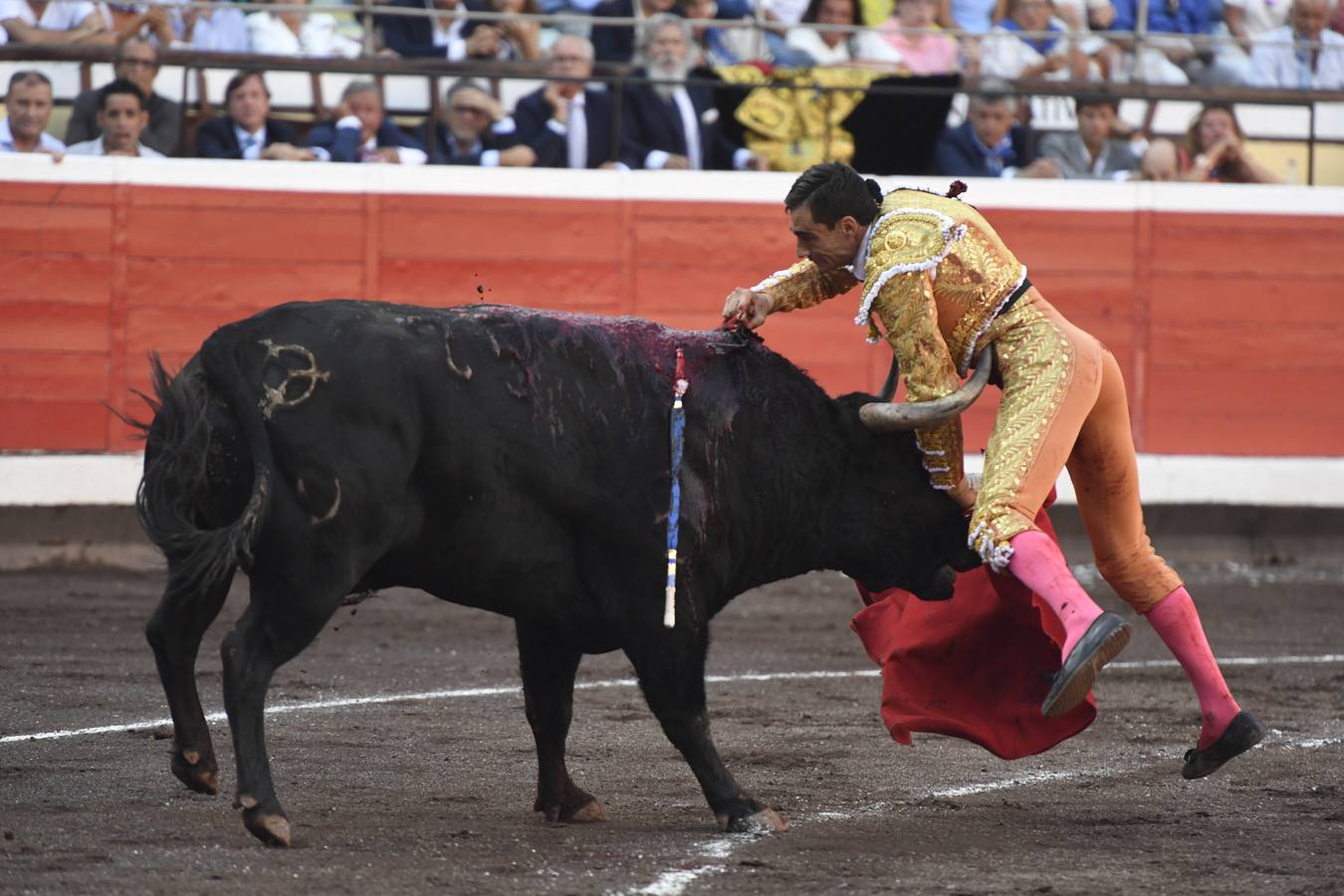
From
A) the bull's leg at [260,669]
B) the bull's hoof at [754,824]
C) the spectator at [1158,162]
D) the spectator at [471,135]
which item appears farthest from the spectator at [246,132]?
the bull's hoof at [754,824]

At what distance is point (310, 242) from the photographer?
29.0ft

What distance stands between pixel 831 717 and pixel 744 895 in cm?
210

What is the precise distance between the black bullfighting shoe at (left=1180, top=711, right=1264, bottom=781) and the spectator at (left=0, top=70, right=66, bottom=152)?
6.09 metres

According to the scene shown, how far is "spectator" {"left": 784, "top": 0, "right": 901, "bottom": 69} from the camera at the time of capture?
924 centimetres

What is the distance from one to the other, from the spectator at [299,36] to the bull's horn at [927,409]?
17.6ft

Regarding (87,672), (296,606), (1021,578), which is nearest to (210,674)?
(87,672)

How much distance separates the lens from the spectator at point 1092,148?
9.45 meters

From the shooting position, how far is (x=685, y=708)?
3730 mm

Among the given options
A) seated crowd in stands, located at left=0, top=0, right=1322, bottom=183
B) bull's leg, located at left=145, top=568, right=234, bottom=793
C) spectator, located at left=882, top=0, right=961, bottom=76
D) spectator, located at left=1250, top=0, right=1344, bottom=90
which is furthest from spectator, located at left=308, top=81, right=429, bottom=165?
bull's leg, located at left=145, top=568, right=234, bottom=793

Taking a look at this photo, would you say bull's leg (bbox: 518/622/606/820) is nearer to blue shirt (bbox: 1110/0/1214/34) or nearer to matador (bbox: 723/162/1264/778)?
matador (bbox: 723/162/1264/778)

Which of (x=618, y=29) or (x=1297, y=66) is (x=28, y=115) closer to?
(x=618, y=29)

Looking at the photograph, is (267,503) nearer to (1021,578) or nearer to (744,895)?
(744,895)

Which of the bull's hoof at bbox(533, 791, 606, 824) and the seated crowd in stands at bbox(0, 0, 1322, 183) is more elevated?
the seated crowd in stands at bbox(0, 0, 1322, 183)

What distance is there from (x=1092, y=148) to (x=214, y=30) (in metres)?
4.11
